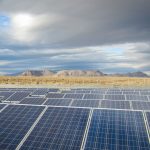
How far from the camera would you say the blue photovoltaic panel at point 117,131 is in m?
13.9

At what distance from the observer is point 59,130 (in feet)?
51.6

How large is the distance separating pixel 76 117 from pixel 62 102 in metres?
8.15

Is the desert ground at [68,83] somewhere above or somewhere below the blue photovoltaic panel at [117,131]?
below

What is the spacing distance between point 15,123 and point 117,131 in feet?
24.0

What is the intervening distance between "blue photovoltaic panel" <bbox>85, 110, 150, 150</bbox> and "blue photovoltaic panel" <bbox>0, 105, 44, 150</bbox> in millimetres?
4475

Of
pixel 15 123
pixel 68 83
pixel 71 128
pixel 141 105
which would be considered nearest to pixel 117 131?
pixel 71 128

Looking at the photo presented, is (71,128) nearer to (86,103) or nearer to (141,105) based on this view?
(86,103)

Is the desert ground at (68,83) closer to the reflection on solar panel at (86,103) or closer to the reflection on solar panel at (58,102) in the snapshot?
the reflection on solar panel at (58,102)

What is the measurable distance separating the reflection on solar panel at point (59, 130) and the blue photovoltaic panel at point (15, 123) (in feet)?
2.25

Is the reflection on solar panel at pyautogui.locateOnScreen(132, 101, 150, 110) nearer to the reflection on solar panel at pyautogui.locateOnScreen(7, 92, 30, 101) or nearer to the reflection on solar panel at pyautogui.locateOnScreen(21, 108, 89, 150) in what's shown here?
the reflection on solar panel at pyautogui.locateOnScreen(21, 108, 89, 150)

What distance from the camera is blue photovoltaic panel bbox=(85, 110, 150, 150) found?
13891mm

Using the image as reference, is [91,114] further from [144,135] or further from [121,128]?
[144,135]

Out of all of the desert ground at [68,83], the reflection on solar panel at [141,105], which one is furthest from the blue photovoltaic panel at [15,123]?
the desert ground at [68,83]

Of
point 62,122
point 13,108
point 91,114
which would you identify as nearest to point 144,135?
point 91,114
